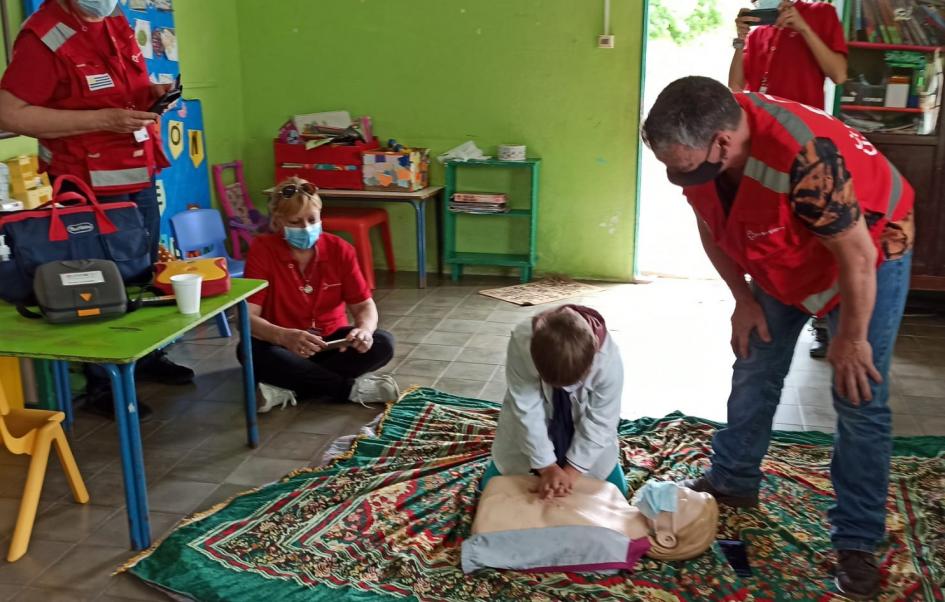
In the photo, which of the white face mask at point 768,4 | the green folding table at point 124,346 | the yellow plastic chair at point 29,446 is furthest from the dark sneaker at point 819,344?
the yellow plastic chair at point 29,446

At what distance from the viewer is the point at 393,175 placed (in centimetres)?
535

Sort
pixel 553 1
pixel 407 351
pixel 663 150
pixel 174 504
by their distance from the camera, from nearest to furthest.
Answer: pixel 663 150, pixel 174 504, pixel 407 351, pixel 553 1

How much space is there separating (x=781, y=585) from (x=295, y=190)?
2.13 metres

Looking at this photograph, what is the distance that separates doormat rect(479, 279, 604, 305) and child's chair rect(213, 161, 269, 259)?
147 cm

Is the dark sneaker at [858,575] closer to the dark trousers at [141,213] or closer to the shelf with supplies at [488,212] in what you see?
the dark trousers at [141,213]

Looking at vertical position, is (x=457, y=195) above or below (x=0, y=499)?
above

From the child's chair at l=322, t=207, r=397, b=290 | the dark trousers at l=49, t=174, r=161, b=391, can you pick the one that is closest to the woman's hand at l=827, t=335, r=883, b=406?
the dark trousers at l=49, t=174, r=161, b=391

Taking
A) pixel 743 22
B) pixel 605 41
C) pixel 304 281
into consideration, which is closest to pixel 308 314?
pixel 304 281

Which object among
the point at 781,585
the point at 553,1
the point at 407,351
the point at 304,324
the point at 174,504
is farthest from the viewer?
the point at 553,1

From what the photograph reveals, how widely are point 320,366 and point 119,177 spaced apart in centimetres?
101

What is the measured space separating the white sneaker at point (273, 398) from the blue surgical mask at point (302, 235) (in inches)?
22.5

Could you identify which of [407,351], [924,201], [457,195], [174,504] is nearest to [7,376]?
[174,504]

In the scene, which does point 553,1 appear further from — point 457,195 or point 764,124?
point 764,124

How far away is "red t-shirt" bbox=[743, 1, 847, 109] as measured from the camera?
154 inches
